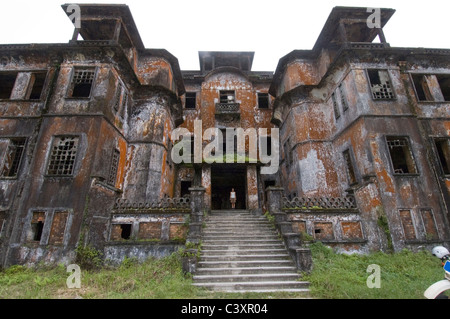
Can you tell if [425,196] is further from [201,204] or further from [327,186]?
[201,204]

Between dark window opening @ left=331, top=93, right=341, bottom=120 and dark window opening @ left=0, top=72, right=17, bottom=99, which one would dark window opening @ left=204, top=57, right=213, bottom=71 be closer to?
dark window opening @ left=331, top=93, right=341, bottom=120

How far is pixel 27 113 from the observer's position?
39.4ft

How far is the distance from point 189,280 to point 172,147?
1209 cm

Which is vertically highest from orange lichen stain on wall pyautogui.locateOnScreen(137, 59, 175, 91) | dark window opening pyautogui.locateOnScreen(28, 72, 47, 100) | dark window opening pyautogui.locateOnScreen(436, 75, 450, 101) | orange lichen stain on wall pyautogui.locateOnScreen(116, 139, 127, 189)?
orange lichen stain on wall pyautogui.locateOnScreen(137, 59, 175, 91)

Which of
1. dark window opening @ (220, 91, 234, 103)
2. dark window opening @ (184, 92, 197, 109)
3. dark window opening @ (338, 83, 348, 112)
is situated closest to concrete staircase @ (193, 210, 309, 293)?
dark window opening @ (338, 83, 348, 112)

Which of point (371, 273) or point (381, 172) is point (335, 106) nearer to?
point (381, 172)

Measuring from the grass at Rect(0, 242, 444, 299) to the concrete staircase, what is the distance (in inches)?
19.1

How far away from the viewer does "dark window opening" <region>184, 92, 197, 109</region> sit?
68.9 feet

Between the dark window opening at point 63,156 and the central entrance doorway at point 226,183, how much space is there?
7811mm

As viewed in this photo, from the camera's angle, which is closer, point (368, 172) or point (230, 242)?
point (230, 242)

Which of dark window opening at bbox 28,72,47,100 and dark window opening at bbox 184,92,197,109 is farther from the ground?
dark window opening at bbox 184,92,197,109

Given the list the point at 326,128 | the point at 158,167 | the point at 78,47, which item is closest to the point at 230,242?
the point at 158,167

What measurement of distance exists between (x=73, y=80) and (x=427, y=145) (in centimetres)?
1921

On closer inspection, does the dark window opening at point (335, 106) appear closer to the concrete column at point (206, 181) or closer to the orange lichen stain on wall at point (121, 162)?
the concrete column at point (206, 181)
